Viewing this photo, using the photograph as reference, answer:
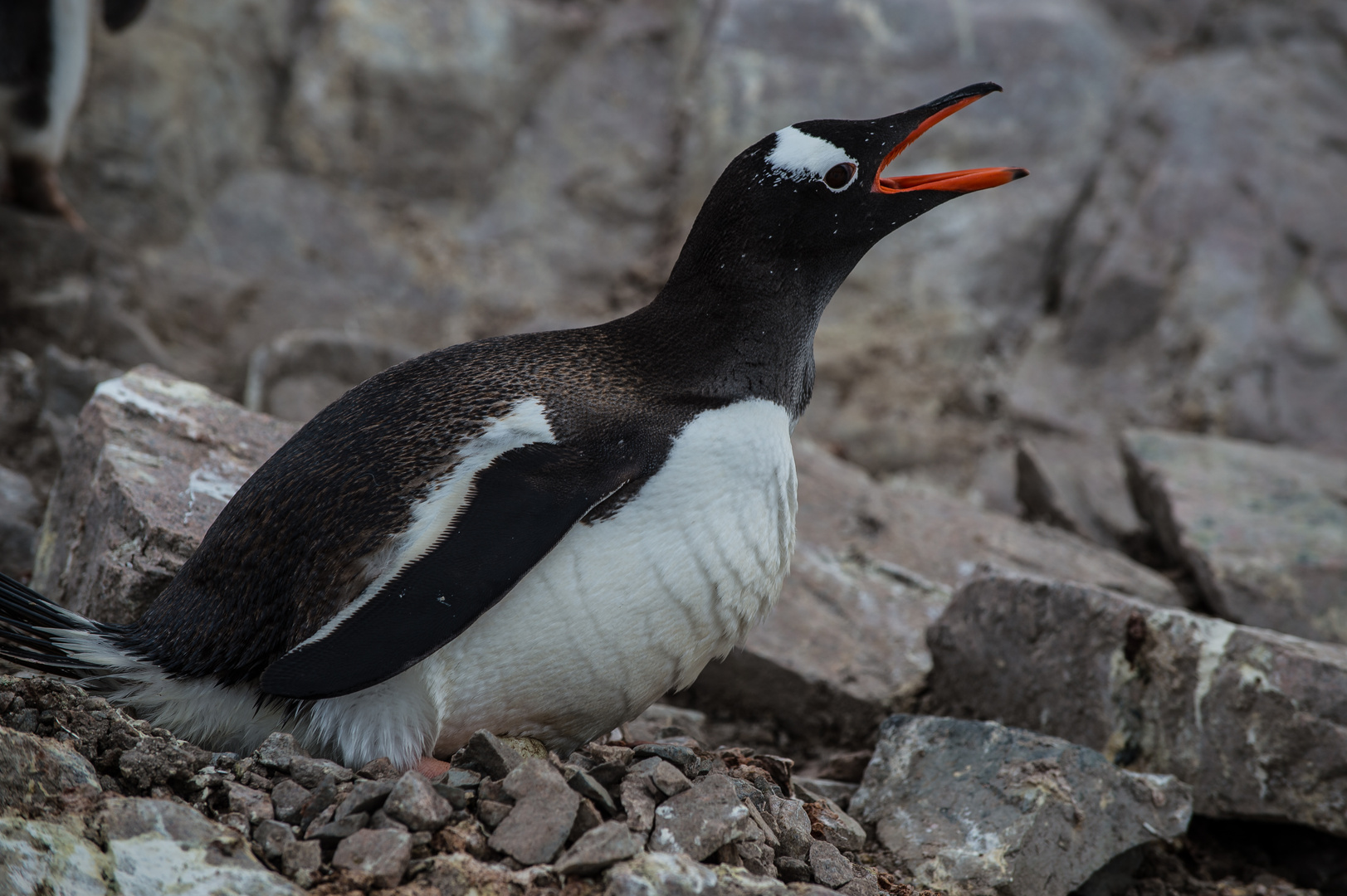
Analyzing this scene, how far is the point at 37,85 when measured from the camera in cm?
462

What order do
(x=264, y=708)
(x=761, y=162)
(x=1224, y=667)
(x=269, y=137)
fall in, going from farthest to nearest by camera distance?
(x=269, y=137) < (x=1224, y=667) < (x=761, y=162) < (x=264, y=708)

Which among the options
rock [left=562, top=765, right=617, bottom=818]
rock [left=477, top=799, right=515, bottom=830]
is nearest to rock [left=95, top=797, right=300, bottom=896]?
rock [left=477, top=799, right=515, bottom=830]

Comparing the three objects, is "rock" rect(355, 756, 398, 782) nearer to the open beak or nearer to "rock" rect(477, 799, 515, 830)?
"rock" rect(477, 799, 515, 830)

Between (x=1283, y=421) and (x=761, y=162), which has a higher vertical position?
(x=761, y=162)

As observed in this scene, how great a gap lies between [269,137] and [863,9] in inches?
109

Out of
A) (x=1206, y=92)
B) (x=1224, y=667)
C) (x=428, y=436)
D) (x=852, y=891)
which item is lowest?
(x=852, y=891)

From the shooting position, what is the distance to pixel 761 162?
2.17 m

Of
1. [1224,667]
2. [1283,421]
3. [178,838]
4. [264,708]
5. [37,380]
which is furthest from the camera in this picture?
[1283,421]

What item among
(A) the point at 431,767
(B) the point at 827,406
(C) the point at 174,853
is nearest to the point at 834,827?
(A) the point at 431,767

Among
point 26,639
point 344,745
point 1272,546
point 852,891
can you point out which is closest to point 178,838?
point 344,745

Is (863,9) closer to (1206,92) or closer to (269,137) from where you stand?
(1206,92)

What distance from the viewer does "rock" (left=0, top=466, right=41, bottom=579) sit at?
9.99ft

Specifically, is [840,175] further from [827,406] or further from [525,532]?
[827,406]

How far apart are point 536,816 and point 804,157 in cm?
120
